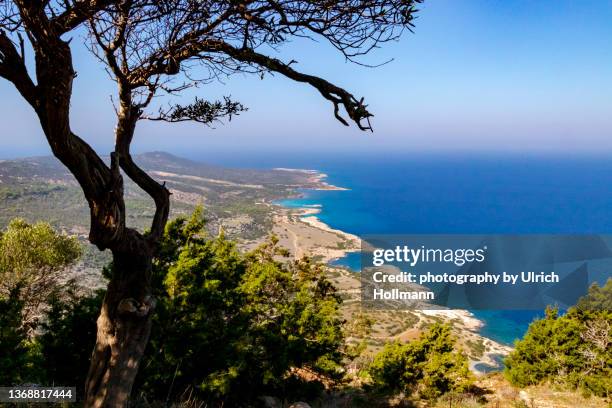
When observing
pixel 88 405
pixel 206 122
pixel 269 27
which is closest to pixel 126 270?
pixel 88 405

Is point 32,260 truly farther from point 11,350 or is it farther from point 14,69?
point 14,69

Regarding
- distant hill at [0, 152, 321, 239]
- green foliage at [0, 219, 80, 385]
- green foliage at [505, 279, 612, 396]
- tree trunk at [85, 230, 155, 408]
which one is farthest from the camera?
distant hill at [0, 152, 321, 239]

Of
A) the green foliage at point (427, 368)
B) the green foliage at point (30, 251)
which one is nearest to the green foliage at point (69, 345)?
the green foliage at point (30, 251)

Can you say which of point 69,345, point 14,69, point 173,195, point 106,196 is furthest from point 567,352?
point 173,195

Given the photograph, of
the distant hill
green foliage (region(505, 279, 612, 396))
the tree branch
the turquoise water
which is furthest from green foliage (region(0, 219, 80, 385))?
the turquoise water

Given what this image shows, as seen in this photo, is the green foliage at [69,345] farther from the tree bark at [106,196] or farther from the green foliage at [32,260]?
the green foliage at [32,260]

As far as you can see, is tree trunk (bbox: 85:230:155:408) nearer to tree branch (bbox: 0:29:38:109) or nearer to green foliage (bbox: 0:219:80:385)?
tree branch (bbox: 0:29:38:109)
